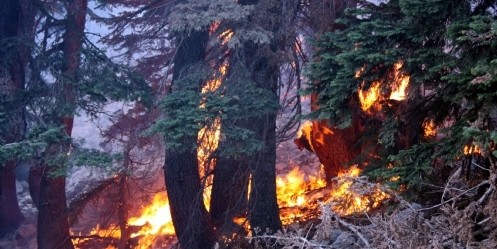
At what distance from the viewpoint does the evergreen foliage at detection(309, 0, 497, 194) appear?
3787 mm

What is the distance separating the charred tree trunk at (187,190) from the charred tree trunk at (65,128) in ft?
6.74

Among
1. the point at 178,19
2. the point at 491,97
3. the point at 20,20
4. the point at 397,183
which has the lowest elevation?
the point at 397,183

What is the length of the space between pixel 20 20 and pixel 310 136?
22.9 feet


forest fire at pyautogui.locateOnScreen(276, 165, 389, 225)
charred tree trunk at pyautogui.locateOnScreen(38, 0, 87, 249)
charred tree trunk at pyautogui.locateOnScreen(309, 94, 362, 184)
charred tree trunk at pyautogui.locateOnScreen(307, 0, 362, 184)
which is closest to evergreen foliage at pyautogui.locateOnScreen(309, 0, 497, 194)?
forest fire at pyautogui.locateOnScreen(276, 165, 389, 225)

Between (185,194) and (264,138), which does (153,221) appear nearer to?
(185,194)

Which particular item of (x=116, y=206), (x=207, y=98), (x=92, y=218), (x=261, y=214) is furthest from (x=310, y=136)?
(x=92, y=218)

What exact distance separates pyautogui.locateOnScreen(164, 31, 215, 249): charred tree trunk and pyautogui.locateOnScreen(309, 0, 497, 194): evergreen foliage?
12.4 feet

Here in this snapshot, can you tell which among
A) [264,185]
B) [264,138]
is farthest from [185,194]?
[264,138]

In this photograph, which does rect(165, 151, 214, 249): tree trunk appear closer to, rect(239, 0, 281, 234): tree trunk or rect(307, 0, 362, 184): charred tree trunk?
rect(239, 0, 281, 234): tree trunk

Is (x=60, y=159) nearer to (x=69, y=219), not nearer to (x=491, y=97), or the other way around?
(x=69, y=219)

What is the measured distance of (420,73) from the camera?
4707 mm

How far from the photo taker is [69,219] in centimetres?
1130

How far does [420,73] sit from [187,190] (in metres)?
5.30

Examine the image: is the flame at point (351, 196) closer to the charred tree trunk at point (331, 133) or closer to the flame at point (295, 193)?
the charred tree trunk at point (331, 133)
